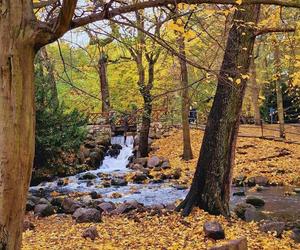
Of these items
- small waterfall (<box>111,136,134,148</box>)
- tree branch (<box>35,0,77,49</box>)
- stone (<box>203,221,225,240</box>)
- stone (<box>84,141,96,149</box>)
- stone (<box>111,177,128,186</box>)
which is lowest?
stone (<box>111,177,128,186</box>)

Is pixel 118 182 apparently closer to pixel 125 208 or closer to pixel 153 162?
pixel 153 162

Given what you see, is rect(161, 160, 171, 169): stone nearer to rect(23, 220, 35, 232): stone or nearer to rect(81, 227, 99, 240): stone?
rect(23, 220, 35, 232): stone

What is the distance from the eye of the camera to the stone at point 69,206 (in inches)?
387

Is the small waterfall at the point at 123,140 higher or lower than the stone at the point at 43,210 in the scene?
higher

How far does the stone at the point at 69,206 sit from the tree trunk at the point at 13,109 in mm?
6538

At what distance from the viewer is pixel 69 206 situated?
10.1 meters

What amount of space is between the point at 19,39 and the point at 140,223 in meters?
5.19

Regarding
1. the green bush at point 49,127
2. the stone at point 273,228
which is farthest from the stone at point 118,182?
the stone at point 273,228

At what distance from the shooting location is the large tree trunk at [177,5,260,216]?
796 cm

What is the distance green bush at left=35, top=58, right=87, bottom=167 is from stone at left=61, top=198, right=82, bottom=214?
14.7 feet

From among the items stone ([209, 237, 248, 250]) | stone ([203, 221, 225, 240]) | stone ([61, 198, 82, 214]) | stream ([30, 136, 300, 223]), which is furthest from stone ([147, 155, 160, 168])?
stone ([209, 237, 248, 250])

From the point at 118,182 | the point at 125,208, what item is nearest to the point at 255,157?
the point at 118,182

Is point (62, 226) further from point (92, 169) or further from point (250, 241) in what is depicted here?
point (92, 169)

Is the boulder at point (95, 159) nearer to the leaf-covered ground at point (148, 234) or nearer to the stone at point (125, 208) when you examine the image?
the stone at point (125, 208)
